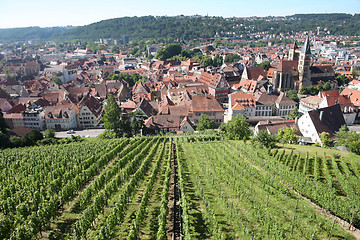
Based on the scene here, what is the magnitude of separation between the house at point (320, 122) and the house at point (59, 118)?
5731 centimetres

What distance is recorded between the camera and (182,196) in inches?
1123

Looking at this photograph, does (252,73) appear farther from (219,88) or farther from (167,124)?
(167,124)

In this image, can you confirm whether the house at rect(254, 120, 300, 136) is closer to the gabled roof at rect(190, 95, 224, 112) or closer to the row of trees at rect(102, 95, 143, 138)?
the gabled roof at rect(190, 95, 224, 112)

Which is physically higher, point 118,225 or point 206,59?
point 206,59

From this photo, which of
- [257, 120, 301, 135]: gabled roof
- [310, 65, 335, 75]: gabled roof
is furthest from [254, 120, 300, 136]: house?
[310, 65, 335, 75]: gabled roof

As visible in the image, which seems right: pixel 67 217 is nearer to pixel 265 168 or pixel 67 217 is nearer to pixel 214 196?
pixel 214 196

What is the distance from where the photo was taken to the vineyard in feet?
78.9

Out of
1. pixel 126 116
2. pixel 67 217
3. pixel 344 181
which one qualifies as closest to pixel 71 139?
pixel 126 116

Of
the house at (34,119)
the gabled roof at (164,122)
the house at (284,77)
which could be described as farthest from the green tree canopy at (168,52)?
the gabled roof at (164,122)

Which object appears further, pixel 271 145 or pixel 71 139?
pixel 71 139

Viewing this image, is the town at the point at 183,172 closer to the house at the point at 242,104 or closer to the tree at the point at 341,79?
the house at the point at 242,104

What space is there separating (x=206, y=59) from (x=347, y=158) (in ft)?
361

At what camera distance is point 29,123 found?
235ft

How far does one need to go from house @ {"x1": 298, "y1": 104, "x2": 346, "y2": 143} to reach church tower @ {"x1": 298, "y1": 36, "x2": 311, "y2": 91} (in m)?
45.9
